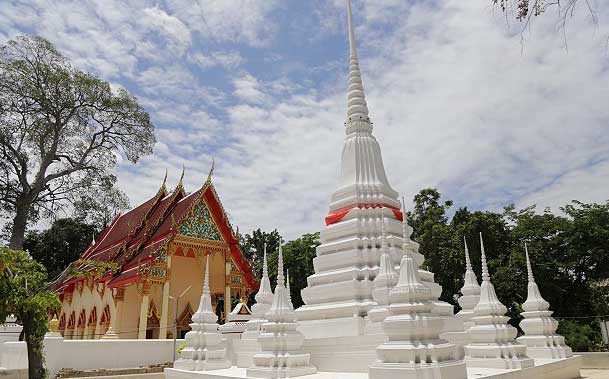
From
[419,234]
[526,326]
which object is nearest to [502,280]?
[419,234]

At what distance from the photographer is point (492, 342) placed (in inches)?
344

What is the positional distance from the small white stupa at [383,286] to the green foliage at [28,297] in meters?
5.73

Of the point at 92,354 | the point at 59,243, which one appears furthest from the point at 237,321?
the point at 59,243

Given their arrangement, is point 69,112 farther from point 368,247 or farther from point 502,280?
point 502,280

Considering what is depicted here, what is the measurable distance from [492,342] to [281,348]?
388 cm

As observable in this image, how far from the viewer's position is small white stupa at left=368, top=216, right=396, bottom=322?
8.46 metres

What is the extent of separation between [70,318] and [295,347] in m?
18.4

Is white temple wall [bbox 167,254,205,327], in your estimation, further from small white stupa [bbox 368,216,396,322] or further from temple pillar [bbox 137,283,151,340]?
small white stupa [bbox 368,216,396,322]

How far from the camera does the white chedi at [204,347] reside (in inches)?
394

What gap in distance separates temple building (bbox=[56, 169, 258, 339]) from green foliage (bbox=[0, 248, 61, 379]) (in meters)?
7.08

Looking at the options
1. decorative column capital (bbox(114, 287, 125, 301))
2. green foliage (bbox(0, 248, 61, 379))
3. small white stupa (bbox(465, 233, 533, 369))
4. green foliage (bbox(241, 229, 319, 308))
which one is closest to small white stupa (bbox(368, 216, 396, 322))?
small white stupa (bbox(465, 233, 533, 369))

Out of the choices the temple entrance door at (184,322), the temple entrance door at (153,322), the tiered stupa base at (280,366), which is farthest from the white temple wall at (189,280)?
the tiered stupa base at (280,366)

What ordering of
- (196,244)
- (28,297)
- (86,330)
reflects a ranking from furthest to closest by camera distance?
(86,330) < (196,244) < (28,297)

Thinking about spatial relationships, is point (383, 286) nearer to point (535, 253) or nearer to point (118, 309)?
point (118, 309)
